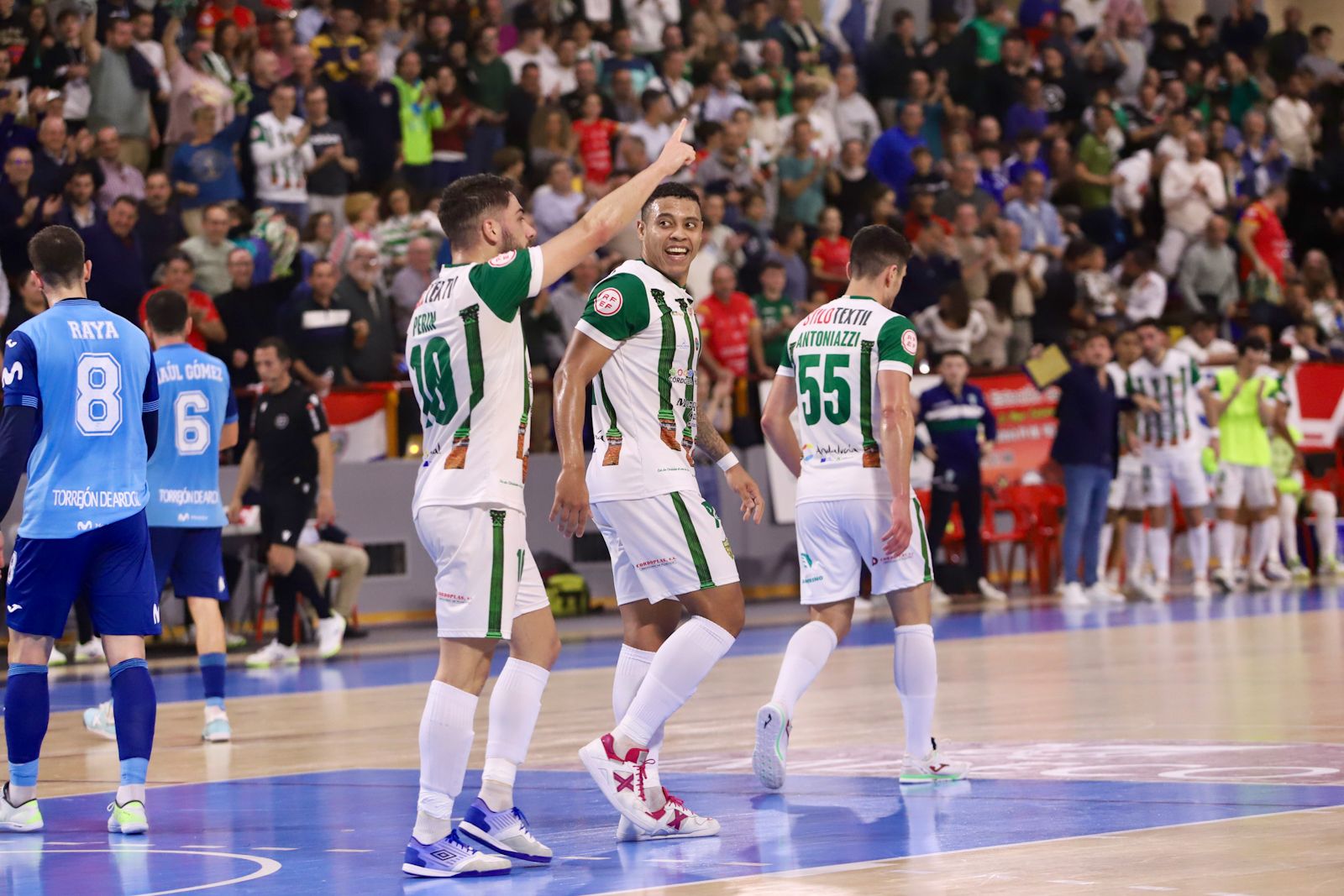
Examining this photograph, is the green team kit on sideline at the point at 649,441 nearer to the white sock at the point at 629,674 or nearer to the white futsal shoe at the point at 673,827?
the white sock at the point at 629,674

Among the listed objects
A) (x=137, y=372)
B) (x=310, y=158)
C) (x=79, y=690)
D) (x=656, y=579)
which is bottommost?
(x=79, y=690)

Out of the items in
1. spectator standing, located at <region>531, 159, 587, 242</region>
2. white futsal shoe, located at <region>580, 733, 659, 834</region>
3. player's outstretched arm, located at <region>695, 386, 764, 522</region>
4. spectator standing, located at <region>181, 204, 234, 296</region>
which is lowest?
white futsal shoe, located at <region>580, 733, 659, 834</region>

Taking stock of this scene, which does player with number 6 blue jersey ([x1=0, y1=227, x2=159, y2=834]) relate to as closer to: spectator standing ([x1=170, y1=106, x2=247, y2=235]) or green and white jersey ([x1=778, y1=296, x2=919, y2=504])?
green and white jersey ([x1=778, y1=296, x2=919, y2=504])

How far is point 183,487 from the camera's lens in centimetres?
1094

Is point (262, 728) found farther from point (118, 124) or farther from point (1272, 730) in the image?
point (118, 124)

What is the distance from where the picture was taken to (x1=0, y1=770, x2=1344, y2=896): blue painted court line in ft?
19.7

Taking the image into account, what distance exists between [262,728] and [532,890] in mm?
Result: 5799

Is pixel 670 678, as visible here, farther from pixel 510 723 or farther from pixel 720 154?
pixel 720 154

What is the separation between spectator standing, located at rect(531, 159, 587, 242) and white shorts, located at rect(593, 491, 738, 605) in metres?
12.9

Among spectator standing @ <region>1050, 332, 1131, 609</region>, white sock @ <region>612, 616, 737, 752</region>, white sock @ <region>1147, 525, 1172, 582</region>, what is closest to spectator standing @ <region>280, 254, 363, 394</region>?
spectator standing @ <region>1050, 332, 1131, 609</region>

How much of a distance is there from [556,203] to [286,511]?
5825 mm

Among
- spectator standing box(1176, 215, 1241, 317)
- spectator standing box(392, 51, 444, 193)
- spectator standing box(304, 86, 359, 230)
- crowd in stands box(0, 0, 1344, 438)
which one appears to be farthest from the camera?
spectator standing box(1176, 215, 1241, 317)

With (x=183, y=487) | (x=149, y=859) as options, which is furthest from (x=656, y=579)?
(x=183, y=487)

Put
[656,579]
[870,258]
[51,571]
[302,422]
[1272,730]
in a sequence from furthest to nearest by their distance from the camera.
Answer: [302,422] → [1272,730] → [870,258] → [51,571] → [656,579]
